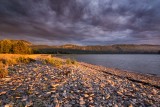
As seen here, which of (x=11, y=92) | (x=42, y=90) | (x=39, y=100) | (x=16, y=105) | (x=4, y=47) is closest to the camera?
(x=16, y=105)

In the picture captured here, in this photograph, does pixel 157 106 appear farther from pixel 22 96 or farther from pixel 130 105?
pixel 22 96

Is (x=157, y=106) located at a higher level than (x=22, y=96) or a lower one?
lower

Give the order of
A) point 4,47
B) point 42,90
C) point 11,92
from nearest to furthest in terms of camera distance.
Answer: point 11,92 → point 42,90 → point 4,47

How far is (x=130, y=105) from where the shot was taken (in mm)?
5840

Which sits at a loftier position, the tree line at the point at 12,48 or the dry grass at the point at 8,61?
the tree line at the point at 12,48

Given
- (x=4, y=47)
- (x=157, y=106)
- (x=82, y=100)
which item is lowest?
(x=157, y=106)

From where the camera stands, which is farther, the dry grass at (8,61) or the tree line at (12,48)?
the tree line at (12,48)

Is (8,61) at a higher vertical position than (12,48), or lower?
lower

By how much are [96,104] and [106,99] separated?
877 mm

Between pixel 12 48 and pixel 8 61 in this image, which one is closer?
pixel 8 61

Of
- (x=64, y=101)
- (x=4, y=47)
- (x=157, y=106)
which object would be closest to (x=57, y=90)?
(x=64, y=101)

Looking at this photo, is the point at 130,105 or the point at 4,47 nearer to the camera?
the point at 130,105

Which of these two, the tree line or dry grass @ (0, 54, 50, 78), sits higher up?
the tree line

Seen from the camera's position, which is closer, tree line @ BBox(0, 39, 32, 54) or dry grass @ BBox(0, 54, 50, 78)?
dry grass @ BBox(0, 54, 50, 78)
